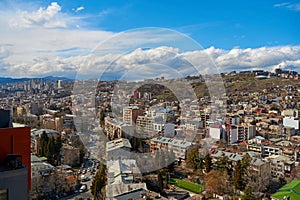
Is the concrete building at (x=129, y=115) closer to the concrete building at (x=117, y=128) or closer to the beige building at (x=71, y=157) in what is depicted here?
the concrete building at (x=117, y=128)

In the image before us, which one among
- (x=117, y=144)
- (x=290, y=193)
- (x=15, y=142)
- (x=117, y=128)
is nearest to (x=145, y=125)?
(x=117, y=128)

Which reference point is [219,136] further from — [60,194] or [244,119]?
[60,194]

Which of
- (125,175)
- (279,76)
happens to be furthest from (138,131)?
(279,76)

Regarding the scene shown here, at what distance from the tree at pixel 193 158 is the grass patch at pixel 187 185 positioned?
0.43 meters

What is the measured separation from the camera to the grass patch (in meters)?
3.84

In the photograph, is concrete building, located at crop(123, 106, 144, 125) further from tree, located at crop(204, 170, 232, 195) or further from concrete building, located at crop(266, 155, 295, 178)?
concrete building, located at crop(266, 155, 295, 178)

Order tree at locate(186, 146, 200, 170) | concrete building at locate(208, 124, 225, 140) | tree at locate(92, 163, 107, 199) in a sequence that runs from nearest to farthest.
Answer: tree at locate(92, 163, 107, 199) → tree at locate(186, 146, 200, 170) → concrete building at locate(208, 124, 225, 140)

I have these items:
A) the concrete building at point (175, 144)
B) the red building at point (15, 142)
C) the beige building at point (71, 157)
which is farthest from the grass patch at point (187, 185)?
the red building at point (15, 142)

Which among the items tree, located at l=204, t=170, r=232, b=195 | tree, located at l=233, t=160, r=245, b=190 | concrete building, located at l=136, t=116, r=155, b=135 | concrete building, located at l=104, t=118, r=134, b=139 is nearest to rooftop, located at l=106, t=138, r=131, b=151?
concrete building, located at l=104, t=118, r=134, b=139

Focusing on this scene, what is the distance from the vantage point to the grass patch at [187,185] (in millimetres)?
3842

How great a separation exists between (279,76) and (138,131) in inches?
616

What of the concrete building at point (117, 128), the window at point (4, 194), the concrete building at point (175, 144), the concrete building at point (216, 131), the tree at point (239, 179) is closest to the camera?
the window at point (4, 194)

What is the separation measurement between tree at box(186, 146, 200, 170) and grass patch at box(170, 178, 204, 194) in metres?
0.43

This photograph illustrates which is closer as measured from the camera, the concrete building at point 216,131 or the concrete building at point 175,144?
the concrete building at point 175,144
